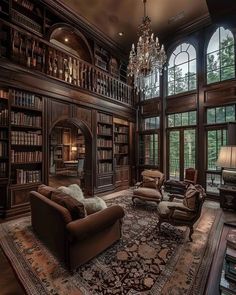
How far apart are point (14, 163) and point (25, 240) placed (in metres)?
1.76

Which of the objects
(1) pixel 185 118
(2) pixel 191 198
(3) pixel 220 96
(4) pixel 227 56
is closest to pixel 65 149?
(1) pixel 185 118

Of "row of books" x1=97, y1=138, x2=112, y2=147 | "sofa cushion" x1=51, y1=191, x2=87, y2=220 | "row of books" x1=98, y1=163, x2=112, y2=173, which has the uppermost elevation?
"row of books" x1=97, y1=138, x2=112, y2=147

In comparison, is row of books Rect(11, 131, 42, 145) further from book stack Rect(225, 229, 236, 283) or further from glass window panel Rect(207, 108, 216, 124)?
glass window panel Rect(207, 108, 216, 124)

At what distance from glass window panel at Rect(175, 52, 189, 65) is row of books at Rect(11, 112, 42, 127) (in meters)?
5.17

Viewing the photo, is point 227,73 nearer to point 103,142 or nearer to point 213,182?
point 213,182

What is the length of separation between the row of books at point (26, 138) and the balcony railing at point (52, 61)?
4.95 feet

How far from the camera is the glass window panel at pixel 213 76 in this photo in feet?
18.4

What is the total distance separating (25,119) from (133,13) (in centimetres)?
422

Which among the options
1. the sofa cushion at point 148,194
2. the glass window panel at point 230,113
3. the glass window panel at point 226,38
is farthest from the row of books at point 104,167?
the glass window panel at point 226,38

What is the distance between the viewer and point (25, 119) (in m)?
4.23

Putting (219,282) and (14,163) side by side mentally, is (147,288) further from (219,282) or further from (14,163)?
(14,163)

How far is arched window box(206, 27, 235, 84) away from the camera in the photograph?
5375 mm

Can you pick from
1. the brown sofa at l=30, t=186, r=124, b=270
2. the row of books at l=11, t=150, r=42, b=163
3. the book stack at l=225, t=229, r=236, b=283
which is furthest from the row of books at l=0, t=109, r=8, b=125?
the book stack at l=225, t=229, r=236, b=283

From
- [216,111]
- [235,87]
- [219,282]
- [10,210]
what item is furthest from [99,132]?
[219,282]
